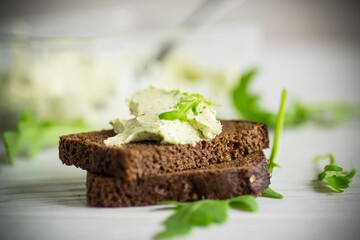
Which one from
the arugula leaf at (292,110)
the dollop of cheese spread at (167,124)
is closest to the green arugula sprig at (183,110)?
the dollop of cheese spread at (167,124)

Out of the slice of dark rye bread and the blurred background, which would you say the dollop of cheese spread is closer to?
the slice of dark rye bread

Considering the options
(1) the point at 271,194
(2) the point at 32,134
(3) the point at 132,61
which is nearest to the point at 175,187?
(1) the point at 271,194

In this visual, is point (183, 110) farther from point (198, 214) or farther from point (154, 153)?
point (198, 214)

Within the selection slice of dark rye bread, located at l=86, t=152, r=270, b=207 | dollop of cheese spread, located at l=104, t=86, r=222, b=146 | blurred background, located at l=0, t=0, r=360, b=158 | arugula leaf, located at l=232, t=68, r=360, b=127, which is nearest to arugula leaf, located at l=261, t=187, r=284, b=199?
slice of dark rye bread, located at l=86, t=152, r=270, b=207

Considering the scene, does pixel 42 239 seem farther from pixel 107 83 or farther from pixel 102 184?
→ pixel 107 83

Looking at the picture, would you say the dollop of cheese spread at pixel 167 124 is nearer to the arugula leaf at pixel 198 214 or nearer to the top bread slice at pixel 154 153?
the top bread slice at pixel 154 153

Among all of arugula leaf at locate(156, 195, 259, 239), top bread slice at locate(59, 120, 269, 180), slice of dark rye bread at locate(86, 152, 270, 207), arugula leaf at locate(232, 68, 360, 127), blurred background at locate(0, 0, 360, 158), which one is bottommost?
arugula leaf at locate(156, 195, 259, 239)

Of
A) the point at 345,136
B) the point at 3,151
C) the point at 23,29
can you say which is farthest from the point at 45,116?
the point at 345,136
